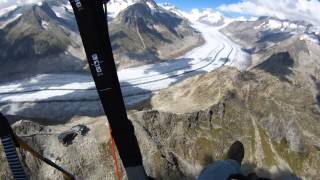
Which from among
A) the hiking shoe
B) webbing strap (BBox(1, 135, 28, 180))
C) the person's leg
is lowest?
the hiking shoe

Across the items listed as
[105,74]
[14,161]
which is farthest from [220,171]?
[14,161]

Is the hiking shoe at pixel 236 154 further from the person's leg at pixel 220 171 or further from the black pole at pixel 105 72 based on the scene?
the black pole at pixel 105 72

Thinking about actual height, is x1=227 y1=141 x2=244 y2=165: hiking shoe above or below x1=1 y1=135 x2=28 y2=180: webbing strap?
below

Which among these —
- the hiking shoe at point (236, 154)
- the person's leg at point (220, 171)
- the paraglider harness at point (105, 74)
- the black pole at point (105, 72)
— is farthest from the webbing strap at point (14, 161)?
the hiking shoe at point (236, 154)

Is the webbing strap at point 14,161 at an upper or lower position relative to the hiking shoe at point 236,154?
upper

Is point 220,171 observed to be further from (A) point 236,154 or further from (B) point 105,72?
(A) point 236,154

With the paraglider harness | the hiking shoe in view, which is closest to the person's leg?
the paraglider harness

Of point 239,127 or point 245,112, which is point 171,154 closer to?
point 239,127

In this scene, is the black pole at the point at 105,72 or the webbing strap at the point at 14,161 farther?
the black pole at the point at 105,72

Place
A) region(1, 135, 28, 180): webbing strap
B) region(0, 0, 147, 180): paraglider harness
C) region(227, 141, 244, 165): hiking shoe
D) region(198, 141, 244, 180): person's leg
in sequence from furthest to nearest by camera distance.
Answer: region(227, 141, 244, 165): hiking shoe
region(198, 141, 244, 180): person's leg
region(0, 0, 147, 180): paraglider harness
region(1, 135, 28, 180): webbing strap

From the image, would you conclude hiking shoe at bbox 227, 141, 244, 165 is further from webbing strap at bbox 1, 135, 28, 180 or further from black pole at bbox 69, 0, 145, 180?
webbing strap at bbox 1, 135, 28, 180
